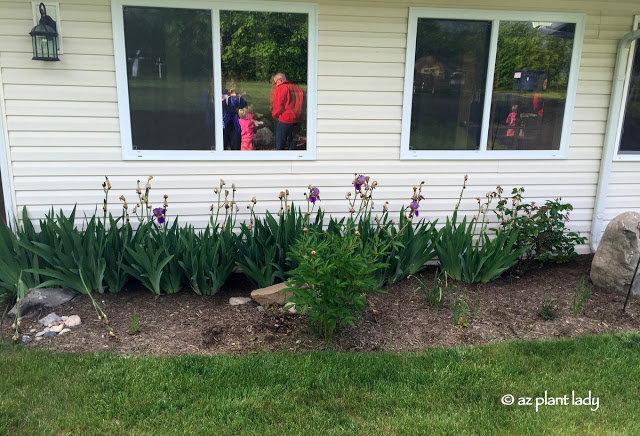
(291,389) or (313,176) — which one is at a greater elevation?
(313,176)

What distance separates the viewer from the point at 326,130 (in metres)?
4.53

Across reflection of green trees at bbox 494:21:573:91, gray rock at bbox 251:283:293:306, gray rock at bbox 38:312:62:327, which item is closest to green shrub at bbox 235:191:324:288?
gray rock at bbox 251:283:293:306

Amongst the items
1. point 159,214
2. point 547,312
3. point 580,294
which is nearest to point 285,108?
point 159,214

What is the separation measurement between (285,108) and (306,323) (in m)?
1.98

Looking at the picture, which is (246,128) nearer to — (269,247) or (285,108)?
(285,108)

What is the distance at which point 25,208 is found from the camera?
411 cm

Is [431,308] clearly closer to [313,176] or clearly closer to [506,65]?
[313,176]

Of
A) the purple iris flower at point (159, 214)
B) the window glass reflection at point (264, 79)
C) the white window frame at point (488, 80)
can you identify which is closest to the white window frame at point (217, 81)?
the window glass reflection at point (264, 79)

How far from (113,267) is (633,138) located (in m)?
5.13

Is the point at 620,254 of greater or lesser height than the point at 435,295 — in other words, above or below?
above

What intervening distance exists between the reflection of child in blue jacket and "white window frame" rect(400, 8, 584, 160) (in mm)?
1519

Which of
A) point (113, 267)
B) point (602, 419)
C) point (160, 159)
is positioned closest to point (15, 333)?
point (113, 267)

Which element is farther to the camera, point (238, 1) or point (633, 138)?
point (633, 138)

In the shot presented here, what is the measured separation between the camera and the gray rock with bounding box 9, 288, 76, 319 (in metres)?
3.78
